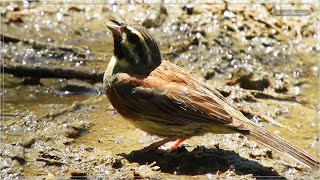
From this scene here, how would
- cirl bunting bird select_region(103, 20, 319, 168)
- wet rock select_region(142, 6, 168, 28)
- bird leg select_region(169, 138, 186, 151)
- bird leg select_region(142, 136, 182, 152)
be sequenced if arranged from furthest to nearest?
wet rock select_region(142, 6, 168, 28) < bird leg select_region(169, 138, 186, 151) < bird leg select_region(142, 136, 182, 152) < cirl bunting bird select_region(103, 20, 319, 168)

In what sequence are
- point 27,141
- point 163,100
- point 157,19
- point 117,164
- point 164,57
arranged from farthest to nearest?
1. point 157,19
2. point 164,57
3. point 27,141
4. point 163,100
5. point 117,164

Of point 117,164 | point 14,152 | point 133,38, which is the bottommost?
point 14,152

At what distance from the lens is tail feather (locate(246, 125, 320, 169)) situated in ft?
20.8

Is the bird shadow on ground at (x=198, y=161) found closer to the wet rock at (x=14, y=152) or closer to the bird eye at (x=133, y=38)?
the wet rock at (x=14, y=152)

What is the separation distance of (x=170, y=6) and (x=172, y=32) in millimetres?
799

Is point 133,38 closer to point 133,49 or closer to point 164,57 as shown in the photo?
point 133,49

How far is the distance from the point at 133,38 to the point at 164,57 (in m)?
2.71

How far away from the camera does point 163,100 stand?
6.64 m

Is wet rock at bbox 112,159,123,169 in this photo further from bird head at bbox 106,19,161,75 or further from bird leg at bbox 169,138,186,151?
bird head at bbox 106,19,161,75

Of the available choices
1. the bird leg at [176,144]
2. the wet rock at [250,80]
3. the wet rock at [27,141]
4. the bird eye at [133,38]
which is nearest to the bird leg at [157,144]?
the bird leg at [176,144]

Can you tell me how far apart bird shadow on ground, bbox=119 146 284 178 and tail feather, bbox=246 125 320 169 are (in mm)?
334

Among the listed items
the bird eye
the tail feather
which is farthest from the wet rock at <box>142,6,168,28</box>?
the tail feather

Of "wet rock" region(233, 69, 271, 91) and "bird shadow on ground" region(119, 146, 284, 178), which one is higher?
"wet rock" region(233, 69, 271, 91)

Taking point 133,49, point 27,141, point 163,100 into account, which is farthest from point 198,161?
point 27,141
